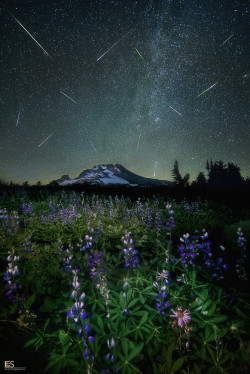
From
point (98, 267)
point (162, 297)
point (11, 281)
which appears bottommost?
point (162, 297)

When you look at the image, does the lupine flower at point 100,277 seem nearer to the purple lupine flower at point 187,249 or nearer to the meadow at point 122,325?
the meadow at point 122,325

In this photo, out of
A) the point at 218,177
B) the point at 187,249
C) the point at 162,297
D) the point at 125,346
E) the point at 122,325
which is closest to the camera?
the point at 125,346

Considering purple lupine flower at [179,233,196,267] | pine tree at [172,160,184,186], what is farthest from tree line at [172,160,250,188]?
purple lupine flower at [179,233,196,267]

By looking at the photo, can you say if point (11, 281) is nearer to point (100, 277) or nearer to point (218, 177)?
point (100, 277)

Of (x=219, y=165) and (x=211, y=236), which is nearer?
(x=211, y=236)

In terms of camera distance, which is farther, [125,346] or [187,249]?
[187,249]

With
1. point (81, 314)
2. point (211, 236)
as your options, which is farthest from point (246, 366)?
point (211, 236)

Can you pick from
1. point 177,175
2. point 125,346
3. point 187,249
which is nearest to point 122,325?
point 125,346

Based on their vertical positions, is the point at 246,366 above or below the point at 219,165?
below

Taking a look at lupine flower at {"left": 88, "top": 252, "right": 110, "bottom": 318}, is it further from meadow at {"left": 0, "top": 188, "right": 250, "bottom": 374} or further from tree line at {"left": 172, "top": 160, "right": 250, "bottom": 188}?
tree line at {"left": 172, "top": 160, "right": 250, "bottom": 188}

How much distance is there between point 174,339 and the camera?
1999 mm

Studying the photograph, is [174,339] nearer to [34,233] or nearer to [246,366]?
[246,366]

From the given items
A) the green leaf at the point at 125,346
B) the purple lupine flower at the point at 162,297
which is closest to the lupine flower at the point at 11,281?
the green leaf at the point at 125,346

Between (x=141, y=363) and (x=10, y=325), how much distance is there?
5.69ft
